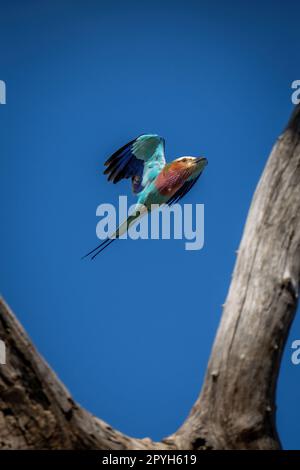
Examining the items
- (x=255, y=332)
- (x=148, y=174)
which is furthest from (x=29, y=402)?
(x=148, y=174)

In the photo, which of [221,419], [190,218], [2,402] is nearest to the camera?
[2,402]

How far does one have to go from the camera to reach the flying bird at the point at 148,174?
20.3ft

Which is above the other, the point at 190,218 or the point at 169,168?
the point at 169,168

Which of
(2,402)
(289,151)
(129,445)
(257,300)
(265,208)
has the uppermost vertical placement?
(289,151)

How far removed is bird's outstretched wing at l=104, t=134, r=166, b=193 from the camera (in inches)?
254

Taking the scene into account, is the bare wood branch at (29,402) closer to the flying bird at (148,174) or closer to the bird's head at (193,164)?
the flying bird at (148,174)

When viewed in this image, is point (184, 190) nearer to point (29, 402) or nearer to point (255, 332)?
point (255, 332)

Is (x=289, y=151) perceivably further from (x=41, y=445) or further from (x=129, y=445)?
(x=41, y=445)

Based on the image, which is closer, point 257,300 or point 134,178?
point 257,300

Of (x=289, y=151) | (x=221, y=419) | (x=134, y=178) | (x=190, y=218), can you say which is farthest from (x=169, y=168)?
(x=221, y=419)

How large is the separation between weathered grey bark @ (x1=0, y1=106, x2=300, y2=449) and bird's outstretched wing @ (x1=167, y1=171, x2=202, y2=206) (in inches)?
105

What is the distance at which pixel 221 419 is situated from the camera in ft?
10.9

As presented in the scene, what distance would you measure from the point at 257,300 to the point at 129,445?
1.01 meters
